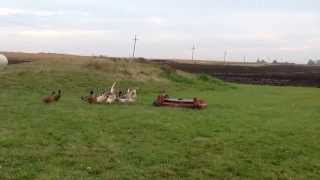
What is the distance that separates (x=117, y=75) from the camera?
35.4 metres

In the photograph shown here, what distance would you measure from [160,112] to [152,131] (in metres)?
4.57

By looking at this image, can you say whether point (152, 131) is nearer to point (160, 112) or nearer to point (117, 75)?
point (160, 112)

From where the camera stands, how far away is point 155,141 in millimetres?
12477

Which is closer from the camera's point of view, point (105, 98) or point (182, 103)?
point (182, 103)

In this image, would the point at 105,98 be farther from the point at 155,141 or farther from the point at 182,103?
the point at 155,141

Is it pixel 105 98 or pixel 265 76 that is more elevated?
pixel 105 98

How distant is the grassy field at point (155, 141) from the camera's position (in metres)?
9.70

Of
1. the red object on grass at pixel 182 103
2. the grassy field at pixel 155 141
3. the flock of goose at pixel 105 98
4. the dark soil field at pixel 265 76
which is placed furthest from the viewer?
the dark soil field at pixel 265 76

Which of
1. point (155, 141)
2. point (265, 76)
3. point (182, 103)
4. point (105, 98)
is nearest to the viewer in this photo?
point (155, 141)

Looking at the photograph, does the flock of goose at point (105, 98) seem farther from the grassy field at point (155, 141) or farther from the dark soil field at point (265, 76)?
the dark soil field at point (265, 76)

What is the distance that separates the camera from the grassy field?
31.8 ft

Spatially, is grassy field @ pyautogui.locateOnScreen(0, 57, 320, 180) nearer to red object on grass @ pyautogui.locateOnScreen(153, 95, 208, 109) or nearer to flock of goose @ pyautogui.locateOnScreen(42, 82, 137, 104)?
flock of goose @ pyautogui.locateOnScreen(42, 82, 137, 104)

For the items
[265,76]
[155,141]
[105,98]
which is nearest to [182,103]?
[105,98]

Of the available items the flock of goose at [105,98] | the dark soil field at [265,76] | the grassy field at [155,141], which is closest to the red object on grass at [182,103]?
the grassy field at [155,141]
